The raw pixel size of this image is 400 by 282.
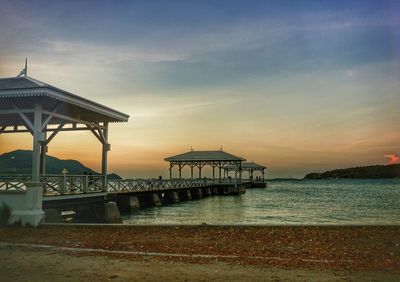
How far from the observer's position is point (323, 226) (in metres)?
13.6

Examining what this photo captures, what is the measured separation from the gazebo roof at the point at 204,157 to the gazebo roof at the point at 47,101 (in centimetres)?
4100

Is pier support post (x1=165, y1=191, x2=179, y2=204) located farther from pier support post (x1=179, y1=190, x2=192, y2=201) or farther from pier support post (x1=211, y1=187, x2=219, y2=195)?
pier support post (x1=211, y1=187, x2=219, y2=195)

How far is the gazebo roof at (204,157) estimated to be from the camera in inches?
2476

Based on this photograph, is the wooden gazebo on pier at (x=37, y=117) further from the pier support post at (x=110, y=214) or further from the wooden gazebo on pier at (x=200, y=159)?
the wooden gazebo on pier at (x=200, y=159)

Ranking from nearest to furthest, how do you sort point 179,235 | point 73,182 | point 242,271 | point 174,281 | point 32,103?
point 174,281 < point 242,271 < point 179,235 < point 32,103 < point 73,182

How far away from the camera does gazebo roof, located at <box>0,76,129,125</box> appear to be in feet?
55.4

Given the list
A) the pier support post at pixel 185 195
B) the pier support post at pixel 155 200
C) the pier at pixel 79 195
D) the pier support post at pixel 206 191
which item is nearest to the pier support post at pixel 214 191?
the pier support post at pixel 206 191

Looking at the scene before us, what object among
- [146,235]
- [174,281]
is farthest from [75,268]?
[146,235]

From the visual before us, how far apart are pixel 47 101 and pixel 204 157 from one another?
46869 mm

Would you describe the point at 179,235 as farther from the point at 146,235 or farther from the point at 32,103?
the point at 32,103

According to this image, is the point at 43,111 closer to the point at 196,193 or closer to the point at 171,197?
the point at 171,197

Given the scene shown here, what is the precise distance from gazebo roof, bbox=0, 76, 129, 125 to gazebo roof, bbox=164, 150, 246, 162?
41004 millimetres

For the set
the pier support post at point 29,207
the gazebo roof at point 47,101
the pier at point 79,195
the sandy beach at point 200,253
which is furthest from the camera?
the pier at point 79,195

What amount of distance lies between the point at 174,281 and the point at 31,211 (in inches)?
373
